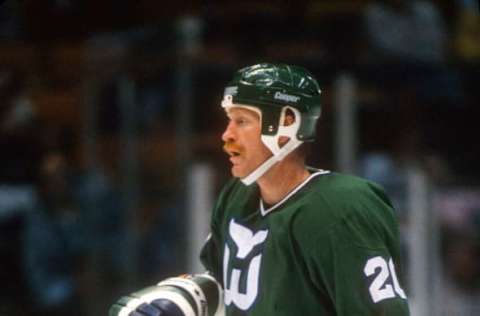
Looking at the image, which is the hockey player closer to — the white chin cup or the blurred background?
the white chin cup

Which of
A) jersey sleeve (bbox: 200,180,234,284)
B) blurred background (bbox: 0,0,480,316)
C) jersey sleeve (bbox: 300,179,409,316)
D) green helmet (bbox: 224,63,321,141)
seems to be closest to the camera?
jersey sleeve (bbox: 300,179,409,316)

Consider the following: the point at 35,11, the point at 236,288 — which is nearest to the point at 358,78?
the point at 35,11

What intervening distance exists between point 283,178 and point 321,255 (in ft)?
0.59

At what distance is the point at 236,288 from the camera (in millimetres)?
2094

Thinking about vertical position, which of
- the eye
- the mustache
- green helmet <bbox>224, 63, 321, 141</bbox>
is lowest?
the mustache

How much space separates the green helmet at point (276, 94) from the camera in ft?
6.59

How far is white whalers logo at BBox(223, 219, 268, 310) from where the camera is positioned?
2047 millimetres

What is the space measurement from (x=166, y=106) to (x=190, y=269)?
63 cm

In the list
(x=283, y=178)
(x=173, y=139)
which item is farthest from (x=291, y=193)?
(x=173, y=139)

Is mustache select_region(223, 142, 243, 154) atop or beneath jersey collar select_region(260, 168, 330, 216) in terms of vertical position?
atop

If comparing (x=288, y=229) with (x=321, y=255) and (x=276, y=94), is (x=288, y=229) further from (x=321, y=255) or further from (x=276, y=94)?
(x=276, y=94)

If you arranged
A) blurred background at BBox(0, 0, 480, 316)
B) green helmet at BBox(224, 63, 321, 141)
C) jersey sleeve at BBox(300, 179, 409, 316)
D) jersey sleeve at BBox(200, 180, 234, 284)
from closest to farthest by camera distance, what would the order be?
1. jersey sleeve at BBox(300, 179, 409, 316)
2. green helmet at BBox(224, 63, 321, 141)
3. jersey sleeve at BBox(200, 180, 234, 284)
4. blurred background at BBox(0, 0, 480, 316)

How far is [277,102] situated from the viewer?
201 cm

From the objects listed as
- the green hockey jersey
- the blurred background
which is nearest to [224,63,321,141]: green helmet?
the green hockey jersey
